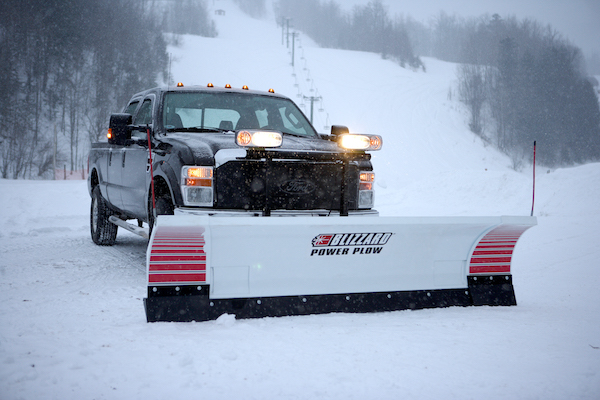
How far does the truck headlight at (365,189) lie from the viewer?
4922mm

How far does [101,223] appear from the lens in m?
7.58

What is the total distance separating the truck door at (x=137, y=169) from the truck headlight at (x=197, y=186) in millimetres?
1062

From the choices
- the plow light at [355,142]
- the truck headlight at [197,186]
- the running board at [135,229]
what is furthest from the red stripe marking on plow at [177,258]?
the plow light at [355,142]

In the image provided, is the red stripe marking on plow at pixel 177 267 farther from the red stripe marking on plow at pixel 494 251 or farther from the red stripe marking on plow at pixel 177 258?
the red stripe marking on plow at pixel 494 251

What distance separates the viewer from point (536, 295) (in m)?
5.21

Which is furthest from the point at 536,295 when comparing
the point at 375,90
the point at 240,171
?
the point at 375,90

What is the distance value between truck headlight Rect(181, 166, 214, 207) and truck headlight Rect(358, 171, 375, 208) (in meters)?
1.43

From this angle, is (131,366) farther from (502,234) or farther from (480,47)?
(480,47)

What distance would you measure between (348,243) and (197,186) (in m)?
1.30

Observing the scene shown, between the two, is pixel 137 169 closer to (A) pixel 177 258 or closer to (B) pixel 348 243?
(A) pixel 177 258

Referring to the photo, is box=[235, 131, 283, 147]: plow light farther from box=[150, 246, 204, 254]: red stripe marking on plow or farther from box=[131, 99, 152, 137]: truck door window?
box=[131, 99, 152, 137]: truck door window

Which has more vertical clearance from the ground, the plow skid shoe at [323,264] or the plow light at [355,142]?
the plow light at [355,142]

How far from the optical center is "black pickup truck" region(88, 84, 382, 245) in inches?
169

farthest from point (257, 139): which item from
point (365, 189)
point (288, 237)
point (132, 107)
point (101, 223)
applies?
point (101, 223)
